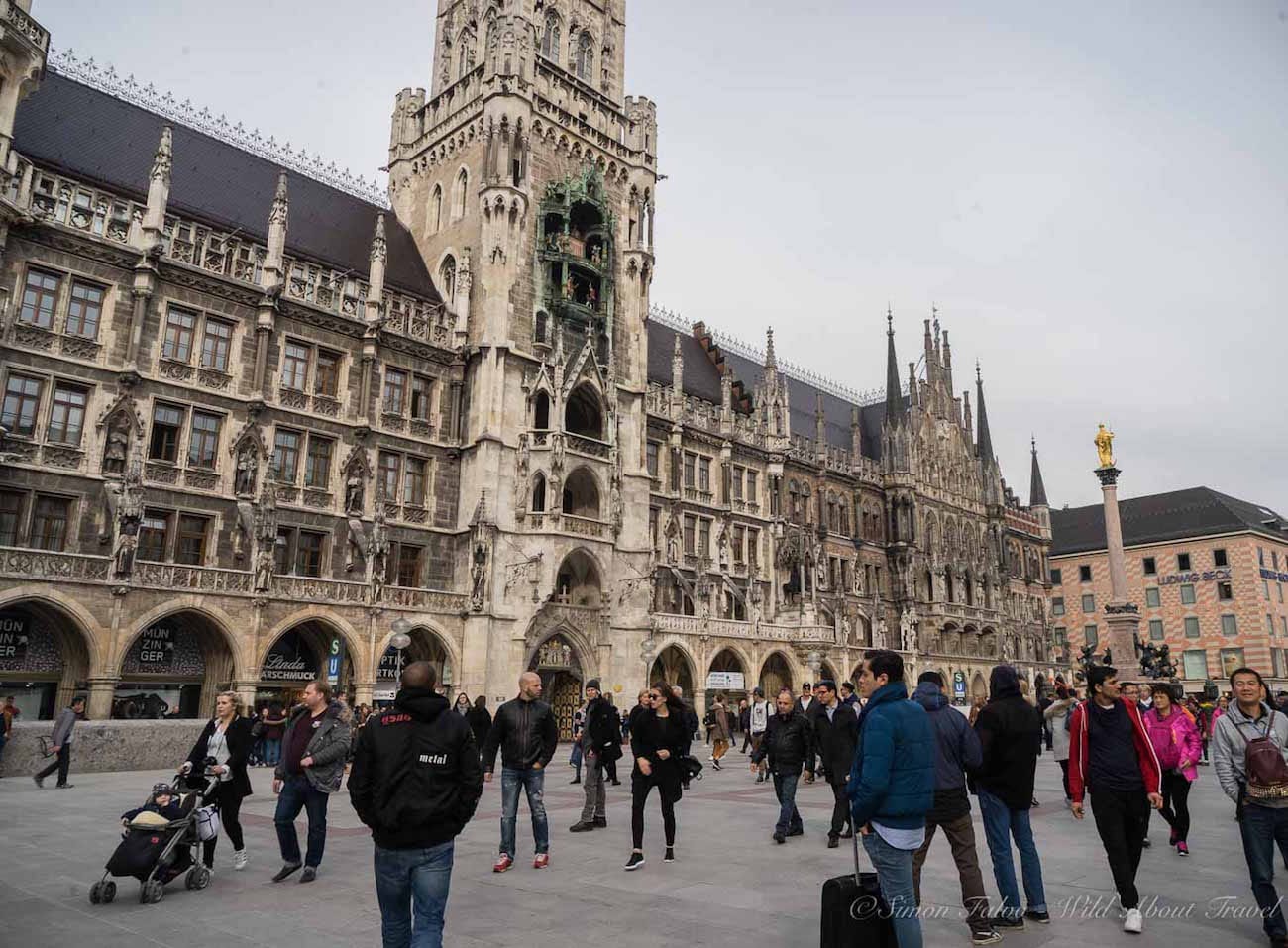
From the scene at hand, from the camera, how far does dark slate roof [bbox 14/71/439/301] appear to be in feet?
94.2

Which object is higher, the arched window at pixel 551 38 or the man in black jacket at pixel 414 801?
the arched window at pixel 551 38

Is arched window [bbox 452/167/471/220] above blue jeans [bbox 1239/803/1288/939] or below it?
above

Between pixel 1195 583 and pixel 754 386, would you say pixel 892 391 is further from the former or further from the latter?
pixel 1195 583

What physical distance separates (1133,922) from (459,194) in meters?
35.7

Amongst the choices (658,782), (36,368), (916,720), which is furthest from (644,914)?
(36,368)

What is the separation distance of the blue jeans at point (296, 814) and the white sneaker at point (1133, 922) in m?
6.87

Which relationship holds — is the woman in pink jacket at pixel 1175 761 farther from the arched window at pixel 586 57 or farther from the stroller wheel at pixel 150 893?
the arched window at pixel 586 57

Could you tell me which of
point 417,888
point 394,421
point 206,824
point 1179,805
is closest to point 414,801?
point 417,888

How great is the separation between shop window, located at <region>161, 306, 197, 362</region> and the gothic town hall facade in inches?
2.8

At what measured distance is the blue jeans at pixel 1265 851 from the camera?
6.61 meters

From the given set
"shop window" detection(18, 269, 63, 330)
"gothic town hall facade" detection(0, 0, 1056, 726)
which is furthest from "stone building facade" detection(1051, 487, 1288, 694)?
"shop window" detection(18, 269, 63, 330)

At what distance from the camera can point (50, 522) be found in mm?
24375

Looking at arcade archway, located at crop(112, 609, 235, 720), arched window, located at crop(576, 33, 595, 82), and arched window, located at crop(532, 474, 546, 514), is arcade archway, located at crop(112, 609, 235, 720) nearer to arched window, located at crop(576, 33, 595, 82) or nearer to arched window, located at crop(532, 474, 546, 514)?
arched window, located at crop(532, 474, 546, 514)

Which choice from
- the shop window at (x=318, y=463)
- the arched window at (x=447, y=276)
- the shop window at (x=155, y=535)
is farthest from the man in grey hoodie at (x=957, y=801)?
the arched window at (x=447, y=276)
